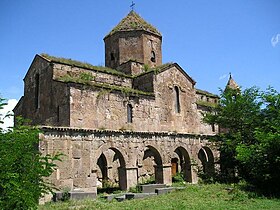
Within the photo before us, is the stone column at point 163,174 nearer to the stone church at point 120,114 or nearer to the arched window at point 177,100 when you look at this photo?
the stone church at point 120,114

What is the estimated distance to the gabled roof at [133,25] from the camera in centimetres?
2195

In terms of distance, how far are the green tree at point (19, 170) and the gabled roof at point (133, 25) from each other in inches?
650

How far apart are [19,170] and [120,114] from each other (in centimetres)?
1160

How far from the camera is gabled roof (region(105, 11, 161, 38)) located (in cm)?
2195

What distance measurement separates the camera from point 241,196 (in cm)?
1044

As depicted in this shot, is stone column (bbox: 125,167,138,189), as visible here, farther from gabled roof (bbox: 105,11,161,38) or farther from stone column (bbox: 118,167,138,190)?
gabled roof (bbox: 105,11,161,38)

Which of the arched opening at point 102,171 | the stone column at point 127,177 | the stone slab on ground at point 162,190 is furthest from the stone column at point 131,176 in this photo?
the arched opening at point 102,171

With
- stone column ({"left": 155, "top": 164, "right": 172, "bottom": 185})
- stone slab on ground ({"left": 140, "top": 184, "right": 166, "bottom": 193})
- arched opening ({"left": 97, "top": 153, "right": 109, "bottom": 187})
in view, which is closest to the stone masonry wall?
stone column ({"left": 155, "top": 164, "right": 172, "bottom": 185})

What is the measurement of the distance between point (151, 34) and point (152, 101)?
19.3ft

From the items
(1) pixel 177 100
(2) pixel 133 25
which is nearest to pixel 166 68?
(1) pixel 177 100

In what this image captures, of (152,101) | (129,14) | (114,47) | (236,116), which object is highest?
(129,14)

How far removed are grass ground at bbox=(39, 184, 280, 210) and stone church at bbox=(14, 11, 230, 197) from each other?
9.01 feet

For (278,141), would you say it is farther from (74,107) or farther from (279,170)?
(74,107)

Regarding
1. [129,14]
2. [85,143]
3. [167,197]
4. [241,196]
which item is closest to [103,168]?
[85,143]
